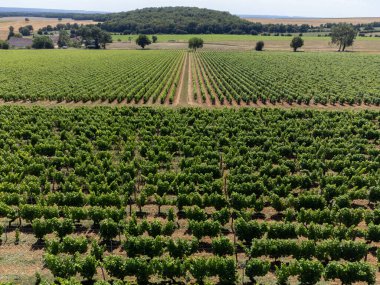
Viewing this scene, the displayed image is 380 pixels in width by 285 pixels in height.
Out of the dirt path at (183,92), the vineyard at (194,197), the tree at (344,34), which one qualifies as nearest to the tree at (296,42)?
the tree at (344,34)

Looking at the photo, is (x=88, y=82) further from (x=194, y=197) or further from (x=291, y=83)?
(x=194, y=197)

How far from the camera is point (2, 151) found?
41.0 m

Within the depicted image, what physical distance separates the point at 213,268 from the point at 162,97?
5341 cm

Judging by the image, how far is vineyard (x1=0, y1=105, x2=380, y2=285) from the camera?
2289 centimetres

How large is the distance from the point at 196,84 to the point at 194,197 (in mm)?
64078

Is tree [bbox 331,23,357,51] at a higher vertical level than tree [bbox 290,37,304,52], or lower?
higher

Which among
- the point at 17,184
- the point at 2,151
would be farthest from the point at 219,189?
the point at 2,151

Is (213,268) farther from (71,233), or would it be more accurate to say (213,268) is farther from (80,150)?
(80,150)

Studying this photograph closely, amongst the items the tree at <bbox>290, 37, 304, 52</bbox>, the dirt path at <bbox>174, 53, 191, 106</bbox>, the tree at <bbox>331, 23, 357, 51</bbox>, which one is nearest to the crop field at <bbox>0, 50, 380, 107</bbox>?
the dirt path at <bbox>174, 53, 191, 106</bbox>

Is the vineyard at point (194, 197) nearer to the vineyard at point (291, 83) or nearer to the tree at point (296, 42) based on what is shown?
the vineyard at point (291, 83)

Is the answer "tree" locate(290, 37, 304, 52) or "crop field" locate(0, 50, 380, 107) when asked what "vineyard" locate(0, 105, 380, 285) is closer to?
"crop field" locate(0, 50, 380, 107)

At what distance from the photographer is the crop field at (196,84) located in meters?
72.7

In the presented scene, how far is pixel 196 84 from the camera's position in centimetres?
9144

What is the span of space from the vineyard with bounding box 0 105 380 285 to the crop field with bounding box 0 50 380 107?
1833 cm
